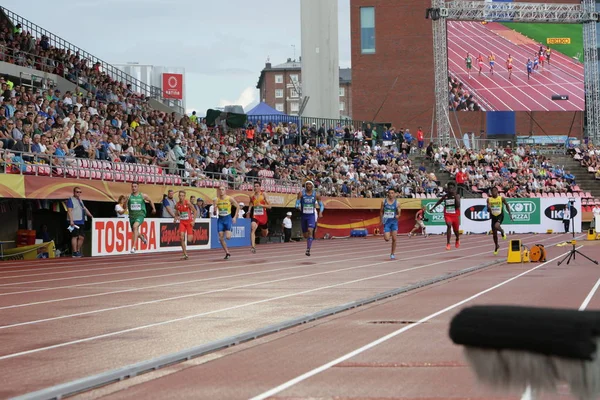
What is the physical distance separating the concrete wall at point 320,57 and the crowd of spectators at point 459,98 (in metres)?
9.79

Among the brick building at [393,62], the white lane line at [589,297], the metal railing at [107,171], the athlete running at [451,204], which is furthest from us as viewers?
the brick building at [393,62]

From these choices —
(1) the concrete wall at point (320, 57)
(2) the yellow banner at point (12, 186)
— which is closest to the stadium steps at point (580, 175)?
(1) the concrete wall at point (320, 57)

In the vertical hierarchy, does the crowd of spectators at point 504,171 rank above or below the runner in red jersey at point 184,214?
above

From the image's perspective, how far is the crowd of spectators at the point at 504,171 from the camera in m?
55.6

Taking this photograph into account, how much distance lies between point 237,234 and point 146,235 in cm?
723

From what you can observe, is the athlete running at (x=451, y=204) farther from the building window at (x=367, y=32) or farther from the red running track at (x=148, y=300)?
the building window at (x=367, y=32)

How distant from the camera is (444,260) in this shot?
2403 centimetres

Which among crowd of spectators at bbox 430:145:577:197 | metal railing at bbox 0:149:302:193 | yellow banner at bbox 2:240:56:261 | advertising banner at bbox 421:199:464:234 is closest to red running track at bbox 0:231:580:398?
yellow banner at bbox 2:240:56:261

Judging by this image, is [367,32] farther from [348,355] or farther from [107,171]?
[348,355]

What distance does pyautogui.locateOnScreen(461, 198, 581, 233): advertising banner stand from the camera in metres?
49.6

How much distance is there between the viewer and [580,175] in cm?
6141

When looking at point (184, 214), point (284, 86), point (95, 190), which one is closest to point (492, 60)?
point (95, 190)

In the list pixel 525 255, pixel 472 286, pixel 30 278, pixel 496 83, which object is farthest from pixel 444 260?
pixel 496 83

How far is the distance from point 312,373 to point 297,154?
138 ft
